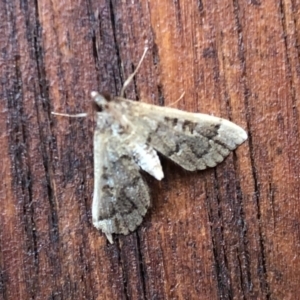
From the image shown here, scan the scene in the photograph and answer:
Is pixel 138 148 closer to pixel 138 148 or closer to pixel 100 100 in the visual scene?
pixel 138 148

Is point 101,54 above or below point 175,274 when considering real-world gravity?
above

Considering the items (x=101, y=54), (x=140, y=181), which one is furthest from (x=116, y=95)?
(x=140, y=181)

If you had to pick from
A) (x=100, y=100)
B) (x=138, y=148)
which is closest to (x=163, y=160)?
(x=138, y=148)

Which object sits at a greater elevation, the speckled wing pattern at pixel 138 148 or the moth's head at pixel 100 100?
the moth's head at pixel 100 100

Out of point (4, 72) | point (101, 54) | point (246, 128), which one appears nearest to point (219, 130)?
point (246, 128)

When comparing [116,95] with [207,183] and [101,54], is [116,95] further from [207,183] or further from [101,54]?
[207,183]

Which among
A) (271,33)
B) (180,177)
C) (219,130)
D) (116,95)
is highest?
(271,33)
